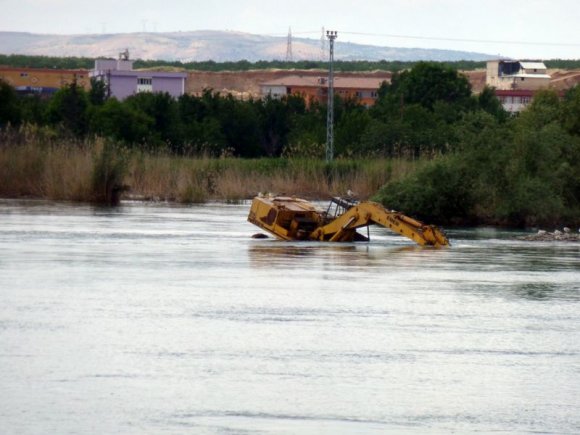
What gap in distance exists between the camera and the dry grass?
50.5 metres

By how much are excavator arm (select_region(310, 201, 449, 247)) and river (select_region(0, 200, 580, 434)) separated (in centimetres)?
77

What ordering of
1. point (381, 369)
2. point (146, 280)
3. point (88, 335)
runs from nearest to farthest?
point (381, 369) → point (88, 335) → point (146, 280)

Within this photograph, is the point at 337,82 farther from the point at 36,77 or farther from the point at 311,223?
the point at 311,223

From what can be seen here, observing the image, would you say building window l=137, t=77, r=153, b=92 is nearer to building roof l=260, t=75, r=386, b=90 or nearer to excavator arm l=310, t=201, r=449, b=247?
building roof l=260, t=75, r=386, b=90

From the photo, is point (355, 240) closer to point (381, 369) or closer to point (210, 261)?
point (210, 261)

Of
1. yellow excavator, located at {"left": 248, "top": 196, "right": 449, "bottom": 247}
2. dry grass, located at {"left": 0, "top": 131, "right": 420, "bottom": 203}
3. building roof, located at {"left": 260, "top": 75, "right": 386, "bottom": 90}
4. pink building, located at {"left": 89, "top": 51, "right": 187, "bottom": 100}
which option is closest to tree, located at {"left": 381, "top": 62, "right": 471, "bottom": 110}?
pink building, located at {"left": 89, "top": 51, "right": 187, "bottom": 100}

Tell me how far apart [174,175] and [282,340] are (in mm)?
36967

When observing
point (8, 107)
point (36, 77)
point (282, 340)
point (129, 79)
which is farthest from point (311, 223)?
point (36, 77)

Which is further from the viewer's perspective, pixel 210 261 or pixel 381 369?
pixel 210 261

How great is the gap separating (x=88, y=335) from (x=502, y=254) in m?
16.2

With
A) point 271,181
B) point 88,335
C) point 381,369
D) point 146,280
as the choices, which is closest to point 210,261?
point 146,280

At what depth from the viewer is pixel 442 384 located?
15359 millimetres

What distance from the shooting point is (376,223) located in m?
32.9

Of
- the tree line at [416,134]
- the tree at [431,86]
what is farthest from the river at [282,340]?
the tree at [431,86]
